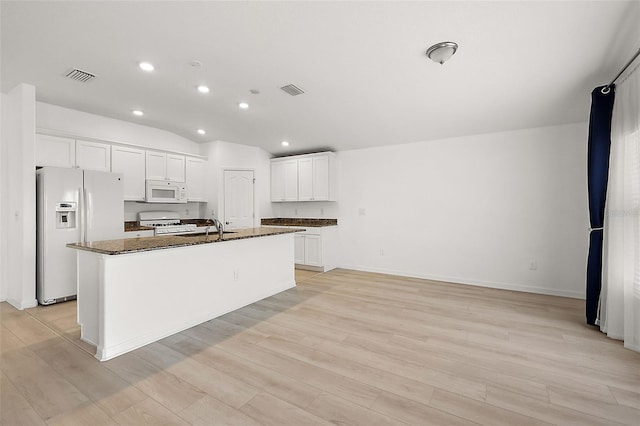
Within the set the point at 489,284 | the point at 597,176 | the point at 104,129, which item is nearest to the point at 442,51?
the point at 597,176

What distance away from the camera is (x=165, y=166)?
5.17m

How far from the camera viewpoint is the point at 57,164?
3.87 m

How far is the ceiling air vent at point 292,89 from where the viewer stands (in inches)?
127

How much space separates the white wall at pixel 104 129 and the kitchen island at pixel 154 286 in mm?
2712

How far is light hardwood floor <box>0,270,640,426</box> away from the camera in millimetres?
1644

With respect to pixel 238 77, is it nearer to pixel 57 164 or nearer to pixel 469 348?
pixel 57 164

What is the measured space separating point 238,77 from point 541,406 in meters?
3.73

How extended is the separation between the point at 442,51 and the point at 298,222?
14.3 feet

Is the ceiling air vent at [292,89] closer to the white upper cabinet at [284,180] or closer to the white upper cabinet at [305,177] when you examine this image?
the white upper cabinet at [305,177]

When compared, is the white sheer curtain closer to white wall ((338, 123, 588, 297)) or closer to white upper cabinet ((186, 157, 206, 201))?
white wall ((338, 123, 588, 297))

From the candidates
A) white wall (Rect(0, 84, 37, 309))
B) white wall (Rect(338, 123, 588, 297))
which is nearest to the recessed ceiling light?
white wall (Rect(0, 84, 37, 309))

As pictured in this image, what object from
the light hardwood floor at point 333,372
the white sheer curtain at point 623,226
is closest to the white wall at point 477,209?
the light hardwood floor at point 333,372

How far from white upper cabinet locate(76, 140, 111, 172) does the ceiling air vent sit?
3191 mm

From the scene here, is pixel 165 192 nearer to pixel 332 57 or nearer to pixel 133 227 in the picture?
pixel 133 227
